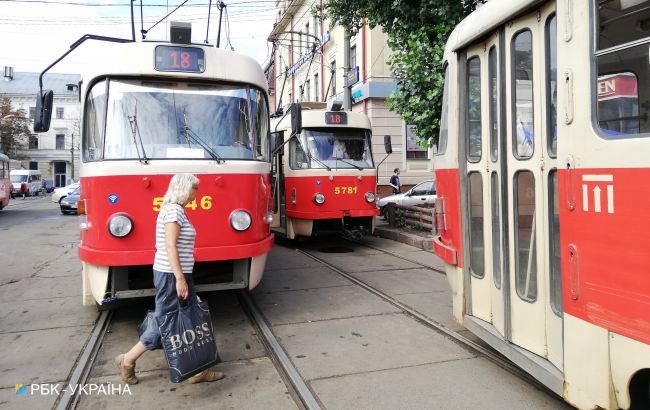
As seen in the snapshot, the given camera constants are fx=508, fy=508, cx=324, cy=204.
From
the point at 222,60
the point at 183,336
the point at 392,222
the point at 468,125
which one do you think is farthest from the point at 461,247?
the point at 392,222

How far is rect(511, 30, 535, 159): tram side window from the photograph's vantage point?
3.38 metres

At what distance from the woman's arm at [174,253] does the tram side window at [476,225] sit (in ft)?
7.67

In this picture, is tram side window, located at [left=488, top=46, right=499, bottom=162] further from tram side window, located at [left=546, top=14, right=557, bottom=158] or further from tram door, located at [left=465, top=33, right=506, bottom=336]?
tram side window, located at [left=546, top=14, right=557, bottom=158]

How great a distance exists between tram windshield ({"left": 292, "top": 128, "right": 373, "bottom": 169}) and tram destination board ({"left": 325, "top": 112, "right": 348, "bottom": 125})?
0.52 feet

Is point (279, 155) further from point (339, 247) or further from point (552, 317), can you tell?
point (552, 317)

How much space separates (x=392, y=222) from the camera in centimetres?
1405

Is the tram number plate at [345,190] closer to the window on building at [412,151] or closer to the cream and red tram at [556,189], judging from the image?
the cream and red tram at [556,189]

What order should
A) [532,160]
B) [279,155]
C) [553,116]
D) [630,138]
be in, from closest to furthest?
[630,138], [553,116], [532,160], [279,155]

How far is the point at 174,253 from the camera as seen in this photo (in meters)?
3.78

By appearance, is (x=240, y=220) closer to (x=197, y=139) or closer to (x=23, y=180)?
(x=197, y=139)

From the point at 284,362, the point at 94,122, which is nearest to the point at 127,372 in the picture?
the point at 284,362

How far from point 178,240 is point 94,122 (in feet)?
7.23

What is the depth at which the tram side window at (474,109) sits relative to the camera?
4.12 m

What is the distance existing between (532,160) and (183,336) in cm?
277
